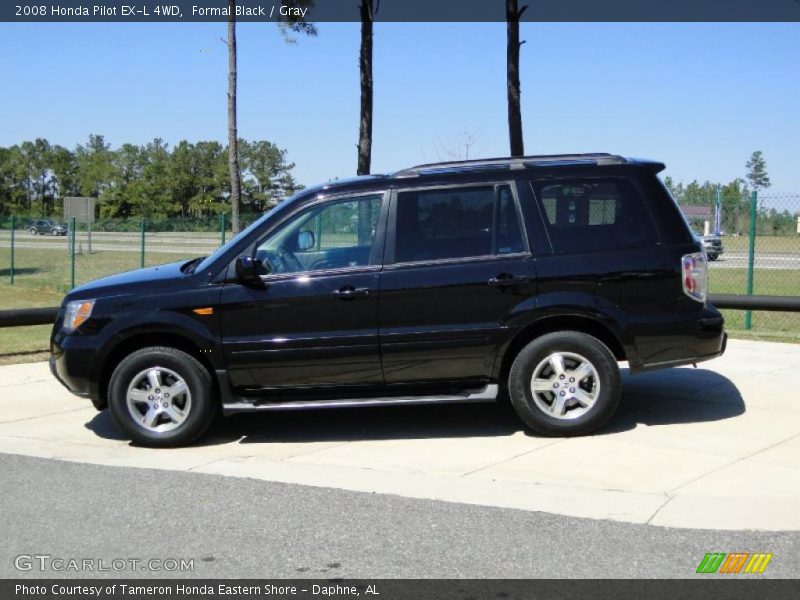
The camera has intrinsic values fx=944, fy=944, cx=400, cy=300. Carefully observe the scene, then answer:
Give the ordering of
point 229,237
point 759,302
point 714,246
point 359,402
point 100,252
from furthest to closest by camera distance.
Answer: point 100,252 < point 229,237 < point 714,246 < point 759,302 < point 359,402

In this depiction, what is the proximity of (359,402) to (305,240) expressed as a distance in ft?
4.31

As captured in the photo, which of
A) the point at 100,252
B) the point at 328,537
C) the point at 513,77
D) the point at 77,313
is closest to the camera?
the point at 328,537

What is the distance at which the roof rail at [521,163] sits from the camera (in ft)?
23.8

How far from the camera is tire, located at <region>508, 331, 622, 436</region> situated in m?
6.99

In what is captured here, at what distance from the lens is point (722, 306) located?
38.9 ft

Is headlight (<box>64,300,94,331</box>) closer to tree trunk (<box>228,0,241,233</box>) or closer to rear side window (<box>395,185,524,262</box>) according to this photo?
rear side window (<box>395,185,524,262</box>)

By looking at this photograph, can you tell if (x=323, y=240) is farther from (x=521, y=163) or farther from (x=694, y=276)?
(x=694, y=276)

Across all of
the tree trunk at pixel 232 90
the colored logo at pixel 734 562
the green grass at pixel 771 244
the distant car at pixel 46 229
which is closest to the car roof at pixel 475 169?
the colored logo at pixel 734 562

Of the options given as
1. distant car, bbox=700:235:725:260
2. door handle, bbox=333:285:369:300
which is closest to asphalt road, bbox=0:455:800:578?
door handle, bbox=333:285:369:300

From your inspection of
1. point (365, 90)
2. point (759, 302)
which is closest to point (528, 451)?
point (759, 302)

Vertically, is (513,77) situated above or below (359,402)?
above

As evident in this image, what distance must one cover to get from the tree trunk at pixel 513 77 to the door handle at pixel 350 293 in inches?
444

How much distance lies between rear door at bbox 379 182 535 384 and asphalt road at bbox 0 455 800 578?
1494mm

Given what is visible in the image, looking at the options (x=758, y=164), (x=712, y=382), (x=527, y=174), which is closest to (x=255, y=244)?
(x=527, y=174)
